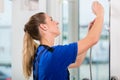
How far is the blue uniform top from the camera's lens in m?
1.39

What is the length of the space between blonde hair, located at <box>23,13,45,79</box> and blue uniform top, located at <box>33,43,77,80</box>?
0.19m

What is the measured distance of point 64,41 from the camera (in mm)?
2025

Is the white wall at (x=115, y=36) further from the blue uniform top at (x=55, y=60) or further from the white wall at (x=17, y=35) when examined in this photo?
the white wall at (x=17, y=35)

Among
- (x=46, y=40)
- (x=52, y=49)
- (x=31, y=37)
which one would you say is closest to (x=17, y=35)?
(x=31, y=37)

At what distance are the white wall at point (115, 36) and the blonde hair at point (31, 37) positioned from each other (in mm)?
547

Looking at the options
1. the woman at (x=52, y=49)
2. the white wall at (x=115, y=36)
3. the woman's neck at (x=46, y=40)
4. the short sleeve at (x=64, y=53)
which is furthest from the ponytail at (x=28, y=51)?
the white wall at (x=115, y=36)

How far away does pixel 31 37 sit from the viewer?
1.62 meters

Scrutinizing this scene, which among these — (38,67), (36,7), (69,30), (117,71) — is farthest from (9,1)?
(117,71)

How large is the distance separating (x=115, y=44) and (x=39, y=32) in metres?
0.60

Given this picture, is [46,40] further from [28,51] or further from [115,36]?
[115,36]

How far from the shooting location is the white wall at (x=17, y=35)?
2094 mm

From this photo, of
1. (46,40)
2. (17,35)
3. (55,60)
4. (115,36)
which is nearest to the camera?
(55,60)

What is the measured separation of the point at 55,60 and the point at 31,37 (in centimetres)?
32

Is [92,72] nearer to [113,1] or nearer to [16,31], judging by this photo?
[113,1]
